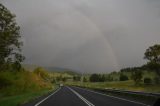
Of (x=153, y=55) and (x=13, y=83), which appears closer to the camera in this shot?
(x=13, y=83)

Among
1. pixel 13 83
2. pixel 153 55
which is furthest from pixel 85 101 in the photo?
pixel 153 55

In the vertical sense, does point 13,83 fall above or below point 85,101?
above

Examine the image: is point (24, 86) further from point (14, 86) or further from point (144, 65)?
point (144, 65)

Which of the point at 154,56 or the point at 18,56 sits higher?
the point at 154,56

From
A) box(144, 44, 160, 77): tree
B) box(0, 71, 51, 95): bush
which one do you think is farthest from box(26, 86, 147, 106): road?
box(144, 44, 160, 77): tree

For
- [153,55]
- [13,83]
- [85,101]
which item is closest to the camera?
[85,101]

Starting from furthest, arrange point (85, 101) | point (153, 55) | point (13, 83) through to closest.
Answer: point (153, 55) < point (13, 83) < point (85, 101)

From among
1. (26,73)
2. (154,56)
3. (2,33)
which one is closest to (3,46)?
(2,33)

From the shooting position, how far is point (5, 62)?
4434 centimetres

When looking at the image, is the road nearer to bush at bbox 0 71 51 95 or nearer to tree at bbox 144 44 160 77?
bush at bbox 0 71 51 95

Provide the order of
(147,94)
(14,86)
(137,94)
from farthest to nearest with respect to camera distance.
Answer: (14,86) < (137,94) < (147,94)

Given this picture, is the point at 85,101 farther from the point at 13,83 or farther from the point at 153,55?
the point at 153,55

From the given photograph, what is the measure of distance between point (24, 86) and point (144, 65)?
2120 inches

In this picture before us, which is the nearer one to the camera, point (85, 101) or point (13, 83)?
point (85, 101)
